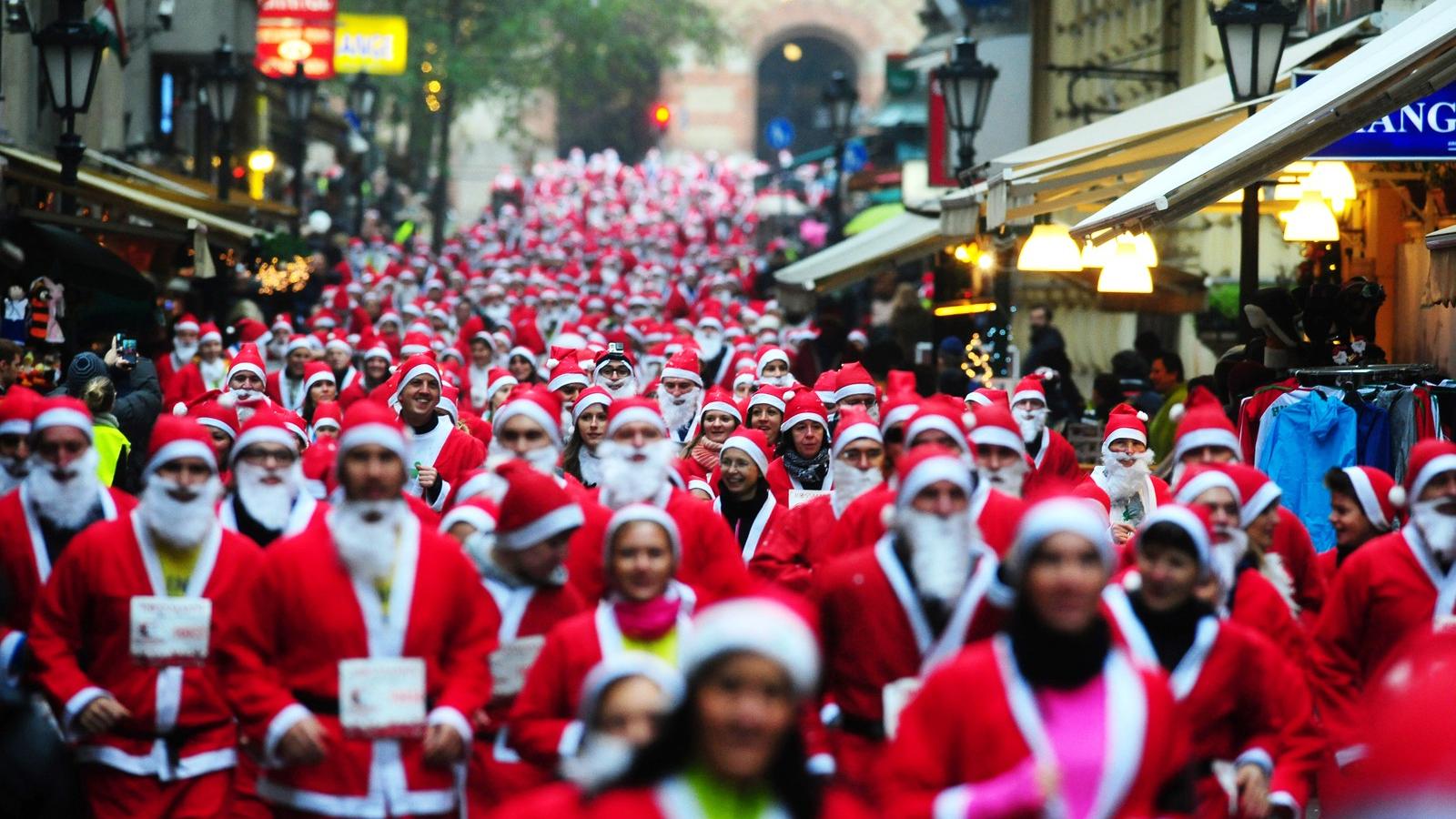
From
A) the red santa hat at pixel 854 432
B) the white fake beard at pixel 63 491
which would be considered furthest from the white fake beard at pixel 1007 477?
the white fake beard at pixel 63 491

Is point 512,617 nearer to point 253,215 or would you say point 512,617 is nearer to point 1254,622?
point 1254,622

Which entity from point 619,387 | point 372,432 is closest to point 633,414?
Result: point 372,432

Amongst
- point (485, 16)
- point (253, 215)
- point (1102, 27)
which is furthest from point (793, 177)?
point (253, 215)

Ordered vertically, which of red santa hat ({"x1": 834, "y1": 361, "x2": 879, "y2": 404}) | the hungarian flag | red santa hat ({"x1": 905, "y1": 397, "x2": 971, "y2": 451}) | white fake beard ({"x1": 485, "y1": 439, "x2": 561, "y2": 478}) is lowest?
white fake beard ({"x1": 485, "y1": 439, "x2": 561, "y2": 478})

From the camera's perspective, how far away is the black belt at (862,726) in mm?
7449

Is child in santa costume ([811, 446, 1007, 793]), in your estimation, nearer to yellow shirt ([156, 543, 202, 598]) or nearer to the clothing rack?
yellow shirt ([156, 543, 202, 598])

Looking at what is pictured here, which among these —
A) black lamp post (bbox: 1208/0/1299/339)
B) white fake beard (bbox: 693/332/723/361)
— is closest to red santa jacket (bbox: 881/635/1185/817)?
black lamp post (bbox: 1208/0/1299/339)

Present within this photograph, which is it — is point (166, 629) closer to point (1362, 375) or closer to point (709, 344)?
point (1362, 375)

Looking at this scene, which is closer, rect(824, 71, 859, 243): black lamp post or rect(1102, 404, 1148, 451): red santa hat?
rect(1102, 404, 1148, 451): red santa hat

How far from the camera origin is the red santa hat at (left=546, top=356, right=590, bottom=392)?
1516 cm

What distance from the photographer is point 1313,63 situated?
709 inches

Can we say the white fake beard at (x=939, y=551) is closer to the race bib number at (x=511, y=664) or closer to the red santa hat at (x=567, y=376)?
the race bib number at (x=511, y=664)

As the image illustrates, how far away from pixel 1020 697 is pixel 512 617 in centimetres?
254

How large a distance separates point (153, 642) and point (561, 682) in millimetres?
1566
